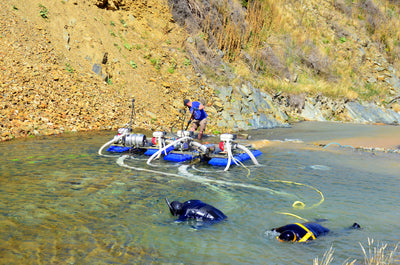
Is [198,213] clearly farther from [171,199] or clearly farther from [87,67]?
[87,67]

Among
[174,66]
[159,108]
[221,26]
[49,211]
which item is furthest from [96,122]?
[221,26]

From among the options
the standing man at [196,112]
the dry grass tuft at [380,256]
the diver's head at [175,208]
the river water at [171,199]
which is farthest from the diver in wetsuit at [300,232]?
the standing man at [196,112]

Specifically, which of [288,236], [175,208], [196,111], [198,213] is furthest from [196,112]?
Result: [288,236]

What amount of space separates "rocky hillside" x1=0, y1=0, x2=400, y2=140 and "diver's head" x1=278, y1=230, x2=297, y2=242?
38.9ft

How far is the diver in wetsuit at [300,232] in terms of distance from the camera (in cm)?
520

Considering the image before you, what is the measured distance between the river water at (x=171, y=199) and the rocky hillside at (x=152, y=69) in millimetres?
4773

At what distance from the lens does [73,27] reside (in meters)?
21.2

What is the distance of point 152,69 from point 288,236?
64.6 ft

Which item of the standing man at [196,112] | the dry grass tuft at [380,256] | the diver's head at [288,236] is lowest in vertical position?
the diver's head at [288,236]

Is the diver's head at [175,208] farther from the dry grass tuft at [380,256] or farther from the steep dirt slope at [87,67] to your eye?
the steep dirt slope at [87,67]

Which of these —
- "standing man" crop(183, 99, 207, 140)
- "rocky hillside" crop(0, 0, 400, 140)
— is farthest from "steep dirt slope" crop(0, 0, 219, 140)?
"standing man" crop(183, 99, 207, 140)

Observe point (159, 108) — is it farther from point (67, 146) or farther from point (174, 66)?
point (67, 146)

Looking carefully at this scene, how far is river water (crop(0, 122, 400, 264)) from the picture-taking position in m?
4.76

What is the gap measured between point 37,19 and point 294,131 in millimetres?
16646
